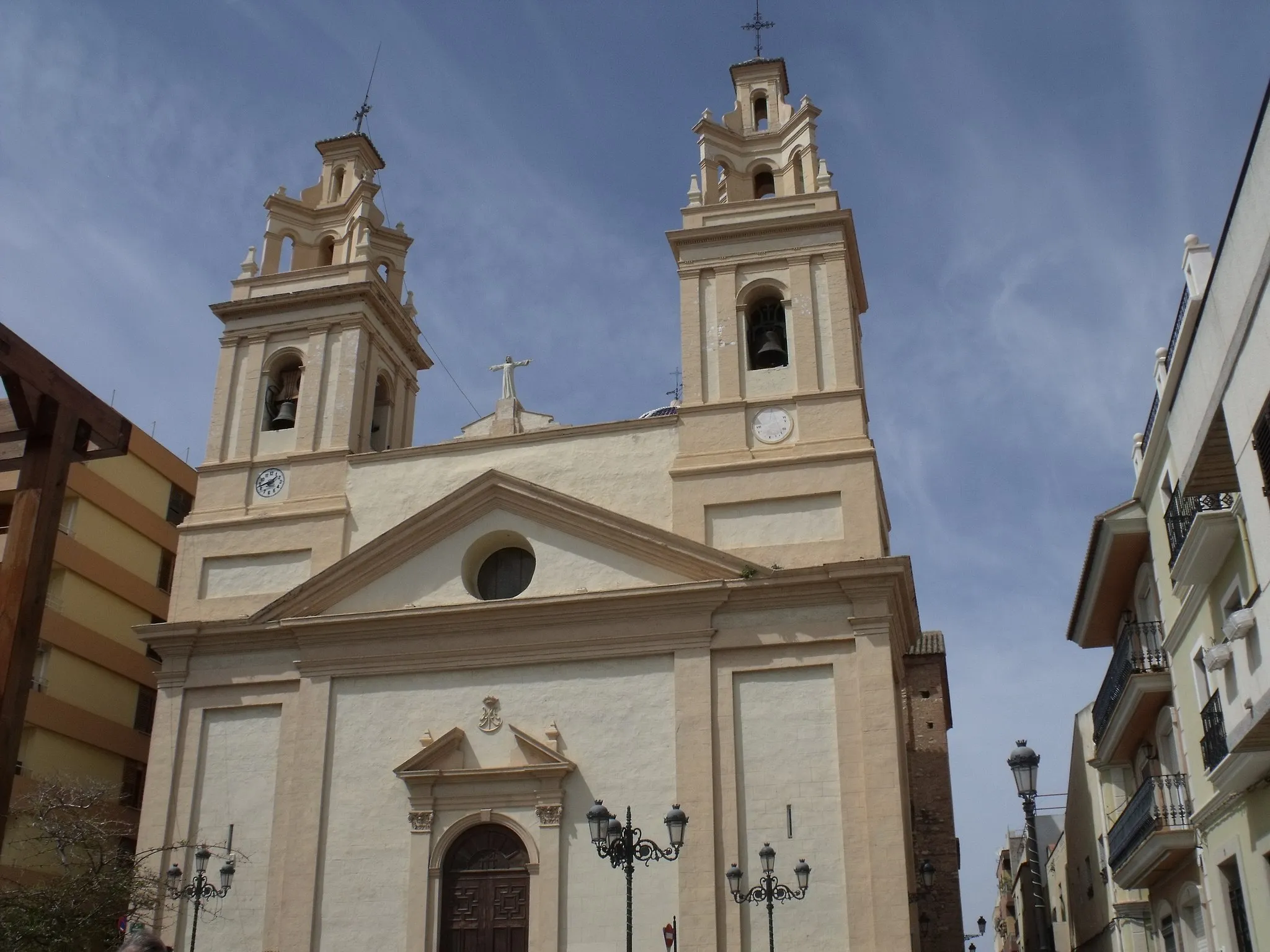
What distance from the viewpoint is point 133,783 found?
2831cm

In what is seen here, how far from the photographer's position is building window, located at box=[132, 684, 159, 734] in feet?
94.6

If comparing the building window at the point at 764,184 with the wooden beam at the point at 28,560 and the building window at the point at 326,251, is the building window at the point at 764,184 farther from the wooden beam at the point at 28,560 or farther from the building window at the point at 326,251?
the wooden beam at the point at 28,560

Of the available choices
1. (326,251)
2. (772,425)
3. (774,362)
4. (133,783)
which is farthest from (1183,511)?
(133,783)

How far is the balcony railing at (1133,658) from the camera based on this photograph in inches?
729

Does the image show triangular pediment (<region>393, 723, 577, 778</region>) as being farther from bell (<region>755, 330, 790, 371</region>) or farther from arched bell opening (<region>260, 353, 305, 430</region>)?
bell (<region>755, 330, 790, 371</region>)

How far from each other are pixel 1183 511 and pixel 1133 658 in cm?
421

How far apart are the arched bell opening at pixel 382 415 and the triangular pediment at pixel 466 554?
202 inches

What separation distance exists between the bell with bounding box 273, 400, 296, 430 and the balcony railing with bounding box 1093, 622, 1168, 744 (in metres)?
15.8

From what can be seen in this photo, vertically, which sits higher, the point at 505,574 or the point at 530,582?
the point at 505,574

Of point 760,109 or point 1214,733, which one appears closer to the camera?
point 1214,733

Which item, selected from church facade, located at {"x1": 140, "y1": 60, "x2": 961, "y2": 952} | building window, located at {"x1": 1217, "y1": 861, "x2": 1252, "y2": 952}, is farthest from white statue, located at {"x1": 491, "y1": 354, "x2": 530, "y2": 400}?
building window, located at {"x1": 1217, "y1": 861, "x2": 1252, "y2": 952}

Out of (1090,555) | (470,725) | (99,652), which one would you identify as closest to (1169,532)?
(1090,555)

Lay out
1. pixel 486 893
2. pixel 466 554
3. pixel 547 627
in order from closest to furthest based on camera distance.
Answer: pixel 486 893 → pixel 547 627 → pixel 466 554

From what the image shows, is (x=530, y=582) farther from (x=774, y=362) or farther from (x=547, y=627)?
(x=774, y=362)
